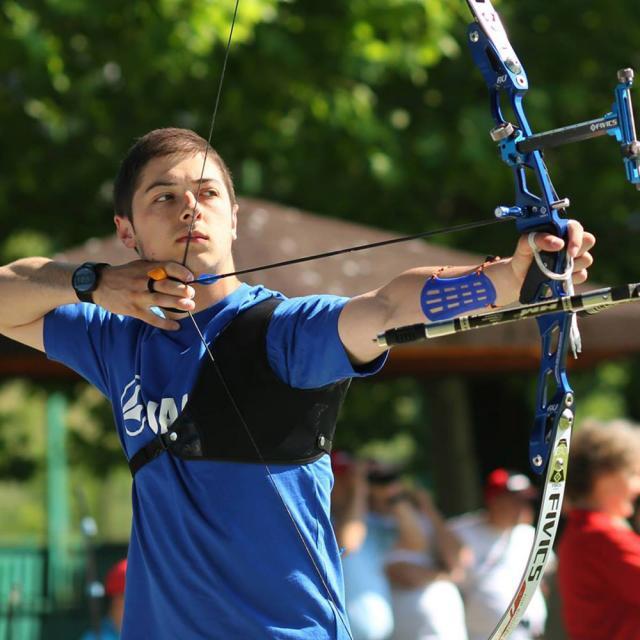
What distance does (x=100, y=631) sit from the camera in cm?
499

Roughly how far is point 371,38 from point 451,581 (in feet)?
11.7

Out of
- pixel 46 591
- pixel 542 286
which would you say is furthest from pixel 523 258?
pixel 46 591

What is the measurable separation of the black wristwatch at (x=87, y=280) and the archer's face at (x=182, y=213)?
10 centimetres

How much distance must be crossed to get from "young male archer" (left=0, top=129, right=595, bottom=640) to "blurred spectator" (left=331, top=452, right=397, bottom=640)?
9.20 feet

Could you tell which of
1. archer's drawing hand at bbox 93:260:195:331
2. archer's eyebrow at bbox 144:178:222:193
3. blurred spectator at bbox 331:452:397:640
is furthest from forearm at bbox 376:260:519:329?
blurred spectator at bbox 331:452:397:640

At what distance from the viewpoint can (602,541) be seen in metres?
3.87

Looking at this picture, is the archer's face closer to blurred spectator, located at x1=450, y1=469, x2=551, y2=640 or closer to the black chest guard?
the black chest guard

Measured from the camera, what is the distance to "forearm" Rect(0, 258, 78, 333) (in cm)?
258

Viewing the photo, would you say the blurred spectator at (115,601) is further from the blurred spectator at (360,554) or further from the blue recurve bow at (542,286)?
the blue recurve bow at (542,286)

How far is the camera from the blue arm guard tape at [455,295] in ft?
6.62

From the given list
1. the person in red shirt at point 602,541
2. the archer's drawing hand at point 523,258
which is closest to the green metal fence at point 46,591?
the person in red shirt at point 602,541

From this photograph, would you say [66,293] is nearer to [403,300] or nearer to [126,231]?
[126,231]

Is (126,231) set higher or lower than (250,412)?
higher

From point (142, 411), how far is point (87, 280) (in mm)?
300
